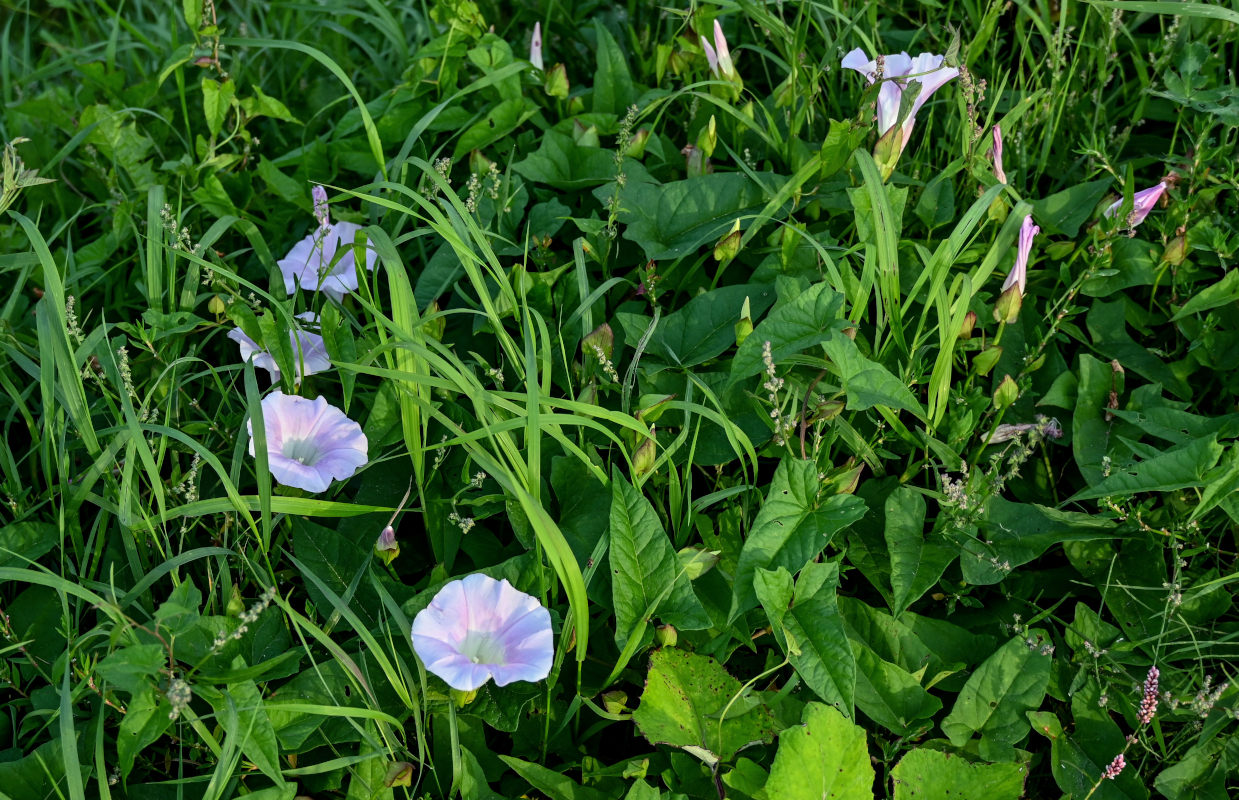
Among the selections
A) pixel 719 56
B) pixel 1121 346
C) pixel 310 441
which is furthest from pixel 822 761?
pixel 719 56

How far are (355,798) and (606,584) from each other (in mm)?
499

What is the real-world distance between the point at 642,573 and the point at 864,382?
1.57 feet

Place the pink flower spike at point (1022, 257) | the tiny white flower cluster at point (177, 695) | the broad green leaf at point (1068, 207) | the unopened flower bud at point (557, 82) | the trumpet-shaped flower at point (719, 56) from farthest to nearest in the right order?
the unopened flower bud at point (557, 82), the trumpet-shaped flower at point (719, 56), the broad green leaf at point (1068, 207), the pink flower spike at point (1022, 257), the tiny white flower cluster at point (177, 695)

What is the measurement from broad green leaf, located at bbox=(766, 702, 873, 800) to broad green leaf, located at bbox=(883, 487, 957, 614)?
27cm

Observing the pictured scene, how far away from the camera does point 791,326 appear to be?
1.73 m

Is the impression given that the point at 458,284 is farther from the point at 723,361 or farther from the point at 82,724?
the point at 82,724

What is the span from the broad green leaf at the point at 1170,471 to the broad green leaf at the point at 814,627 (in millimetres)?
506

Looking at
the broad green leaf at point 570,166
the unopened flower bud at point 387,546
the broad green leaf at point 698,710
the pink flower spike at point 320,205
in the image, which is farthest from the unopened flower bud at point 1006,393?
the pink flower spike at point 320,205

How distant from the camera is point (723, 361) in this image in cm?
196

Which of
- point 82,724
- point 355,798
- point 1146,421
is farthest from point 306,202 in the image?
point 1146,421

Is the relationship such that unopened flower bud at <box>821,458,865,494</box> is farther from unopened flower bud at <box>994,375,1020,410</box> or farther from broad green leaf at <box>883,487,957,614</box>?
unopened flower bud at <box>994,375,1020,410</box>

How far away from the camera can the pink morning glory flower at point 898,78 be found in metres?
2.01

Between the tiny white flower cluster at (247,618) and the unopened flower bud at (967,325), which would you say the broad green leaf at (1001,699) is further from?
the tiny white flower cluster at (247,618)

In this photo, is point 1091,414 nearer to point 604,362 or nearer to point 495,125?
point 604,362
